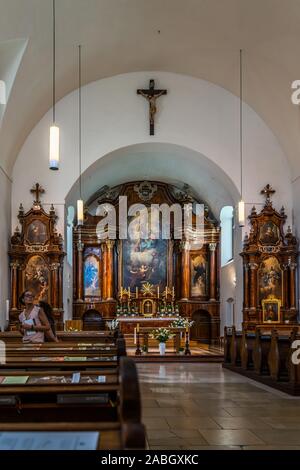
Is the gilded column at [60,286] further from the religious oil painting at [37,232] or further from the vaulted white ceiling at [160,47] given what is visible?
the vaulted white ceiling at [160,47]

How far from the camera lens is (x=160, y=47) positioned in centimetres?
1694

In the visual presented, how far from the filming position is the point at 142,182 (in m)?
25.4

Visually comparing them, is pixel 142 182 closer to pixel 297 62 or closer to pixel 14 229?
pixel 14 229

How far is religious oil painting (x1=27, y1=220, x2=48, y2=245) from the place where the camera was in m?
18.1

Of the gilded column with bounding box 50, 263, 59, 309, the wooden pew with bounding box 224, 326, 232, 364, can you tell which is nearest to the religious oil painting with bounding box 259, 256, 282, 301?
the wooden pew with bounding box 224, 326, 232, 364

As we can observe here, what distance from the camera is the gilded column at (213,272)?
2477cm

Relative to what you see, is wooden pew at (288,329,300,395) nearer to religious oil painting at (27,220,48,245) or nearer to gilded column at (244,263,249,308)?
gilded column at (244,263,249,308)

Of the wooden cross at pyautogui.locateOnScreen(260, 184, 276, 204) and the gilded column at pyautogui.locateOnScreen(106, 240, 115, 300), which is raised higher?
the wooden cross at pyautogui.locateOnScreen(260, 184, 276, 204)

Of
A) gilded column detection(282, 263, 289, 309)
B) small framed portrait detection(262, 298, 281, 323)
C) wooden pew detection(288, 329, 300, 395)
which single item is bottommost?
wooden pew detection(288, 329, 300, 395)

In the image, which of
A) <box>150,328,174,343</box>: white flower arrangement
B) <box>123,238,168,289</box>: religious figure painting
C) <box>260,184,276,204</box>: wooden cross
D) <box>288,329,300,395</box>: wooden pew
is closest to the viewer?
<box>288,329,300,395</box>: wooden pew

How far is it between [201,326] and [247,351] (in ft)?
40.7

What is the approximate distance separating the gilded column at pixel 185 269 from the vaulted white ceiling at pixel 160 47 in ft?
26.0

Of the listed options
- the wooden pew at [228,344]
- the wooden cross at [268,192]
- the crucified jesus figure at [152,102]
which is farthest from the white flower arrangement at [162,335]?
the crucified jesus figure at [152,102]

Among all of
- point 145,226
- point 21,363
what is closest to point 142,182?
point 145,226
